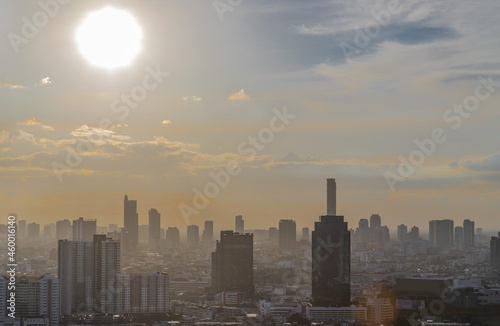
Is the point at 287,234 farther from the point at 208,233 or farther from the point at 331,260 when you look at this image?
the point at 331,260

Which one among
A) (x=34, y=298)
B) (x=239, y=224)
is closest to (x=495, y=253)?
(x=239, y=224)

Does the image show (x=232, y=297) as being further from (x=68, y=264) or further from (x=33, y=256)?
(x=33, y=256)

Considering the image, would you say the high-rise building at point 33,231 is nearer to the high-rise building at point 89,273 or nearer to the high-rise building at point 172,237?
the high-rise building at point 172,237

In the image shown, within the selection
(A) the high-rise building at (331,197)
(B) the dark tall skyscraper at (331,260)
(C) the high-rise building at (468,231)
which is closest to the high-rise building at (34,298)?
(B) the dark tall skyscraper at (331,260)

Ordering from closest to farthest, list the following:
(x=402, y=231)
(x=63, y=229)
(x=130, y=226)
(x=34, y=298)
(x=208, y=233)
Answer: (x=34, y=298) < (x=63, y=229) < (x=130, y=226) < (x=208, y=233) < (x=402, y=231)

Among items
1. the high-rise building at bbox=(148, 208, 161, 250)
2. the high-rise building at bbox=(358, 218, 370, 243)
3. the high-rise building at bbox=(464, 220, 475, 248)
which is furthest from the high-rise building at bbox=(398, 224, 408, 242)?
the high-rise building at bbox=(148, 208, 161, 250)

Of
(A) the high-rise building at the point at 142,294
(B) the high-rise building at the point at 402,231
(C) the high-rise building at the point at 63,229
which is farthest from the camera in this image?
(B) the high-rise building at the point at 402,231

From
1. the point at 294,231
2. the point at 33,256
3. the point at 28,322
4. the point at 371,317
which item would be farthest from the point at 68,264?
the point at 294,231
